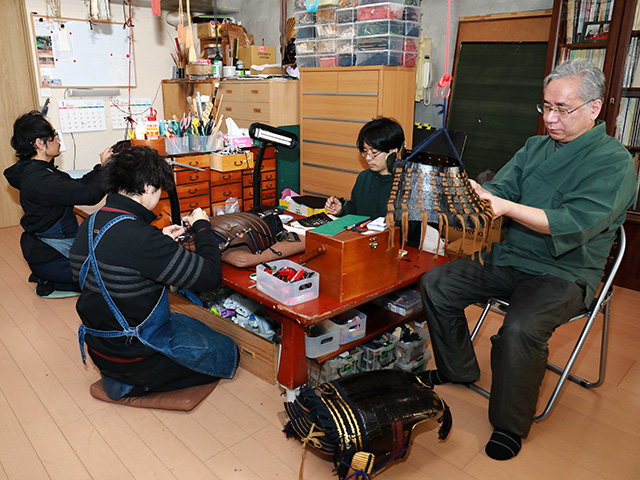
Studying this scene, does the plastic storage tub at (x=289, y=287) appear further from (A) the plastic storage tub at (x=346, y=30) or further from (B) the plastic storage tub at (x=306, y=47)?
(B) the plastic storage tub at (x=306, y=47)

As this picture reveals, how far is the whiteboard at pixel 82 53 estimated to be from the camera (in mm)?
4582

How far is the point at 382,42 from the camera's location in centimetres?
367

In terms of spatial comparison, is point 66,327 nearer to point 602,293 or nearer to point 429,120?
point 602,293

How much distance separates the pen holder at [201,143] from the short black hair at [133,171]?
153 centimetres

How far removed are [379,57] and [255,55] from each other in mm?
1603

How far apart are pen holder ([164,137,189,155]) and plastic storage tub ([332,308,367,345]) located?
1855 mm

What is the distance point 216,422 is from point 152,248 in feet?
2.44

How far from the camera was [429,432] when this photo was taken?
190 cm

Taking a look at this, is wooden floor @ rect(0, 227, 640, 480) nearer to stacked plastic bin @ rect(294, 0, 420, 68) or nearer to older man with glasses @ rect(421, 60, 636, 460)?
older man with glasses @ rect(421, 60, 636, 460)

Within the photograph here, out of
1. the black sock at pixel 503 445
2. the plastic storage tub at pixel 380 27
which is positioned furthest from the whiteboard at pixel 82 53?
the black sock at pixel 503 445

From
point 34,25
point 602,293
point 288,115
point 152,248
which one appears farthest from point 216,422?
point 34,25

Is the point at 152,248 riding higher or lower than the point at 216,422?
higher

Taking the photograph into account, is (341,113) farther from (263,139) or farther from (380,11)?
(263,139)

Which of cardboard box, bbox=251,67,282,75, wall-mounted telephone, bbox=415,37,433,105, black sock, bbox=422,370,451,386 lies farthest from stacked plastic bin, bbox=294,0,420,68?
black sock, bbox=422,370,451,386
